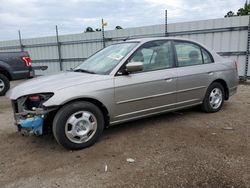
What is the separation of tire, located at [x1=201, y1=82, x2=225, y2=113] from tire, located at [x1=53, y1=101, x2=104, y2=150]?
2384 mm

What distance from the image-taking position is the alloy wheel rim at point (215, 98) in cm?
493

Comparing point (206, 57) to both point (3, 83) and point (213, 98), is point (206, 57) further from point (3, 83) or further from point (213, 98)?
point (3, 83)

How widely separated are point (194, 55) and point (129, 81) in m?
1.68

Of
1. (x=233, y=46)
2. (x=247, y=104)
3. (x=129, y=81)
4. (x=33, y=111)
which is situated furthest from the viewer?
(x=233, y=46)

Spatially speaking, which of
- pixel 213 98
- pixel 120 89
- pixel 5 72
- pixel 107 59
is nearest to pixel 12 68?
pixel 5 72

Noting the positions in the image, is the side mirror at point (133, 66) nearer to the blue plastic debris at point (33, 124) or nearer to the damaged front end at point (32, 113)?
the damaged front end at point (32, 113)

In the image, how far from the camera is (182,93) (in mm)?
4398

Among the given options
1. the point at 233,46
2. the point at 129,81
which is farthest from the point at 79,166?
the point at 233,46

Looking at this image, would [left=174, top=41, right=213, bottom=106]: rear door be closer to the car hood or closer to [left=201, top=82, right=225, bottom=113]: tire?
[left=201, top=82, right=225, bottom=113]: tire

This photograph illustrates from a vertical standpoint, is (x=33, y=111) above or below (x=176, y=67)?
below

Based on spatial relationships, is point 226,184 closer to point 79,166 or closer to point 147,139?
point 147,139

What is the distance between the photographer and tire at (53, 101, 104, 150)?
327 centimetres

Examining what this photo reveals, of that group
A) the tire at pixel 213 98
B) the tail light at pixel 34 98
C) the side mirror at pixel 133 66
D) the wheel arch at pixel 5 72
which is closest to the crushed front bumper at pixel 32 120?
the tail light at pixel 34 98

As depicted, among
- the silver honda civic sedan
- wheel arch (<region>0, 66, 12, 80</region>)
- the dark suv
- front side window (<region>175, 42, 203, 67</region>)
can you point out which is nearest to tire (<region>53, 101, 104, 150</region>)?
the silver honda civic sedan
